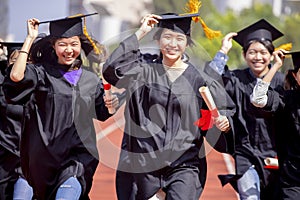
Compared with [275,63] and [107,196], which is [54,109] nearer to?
[275,63]

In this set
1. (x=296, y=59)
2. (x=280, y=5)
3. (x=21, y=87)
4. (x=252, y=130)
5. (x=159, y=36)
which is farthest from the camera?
(x=280, y=5)

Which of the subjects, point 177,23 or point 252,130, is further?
point 252,130

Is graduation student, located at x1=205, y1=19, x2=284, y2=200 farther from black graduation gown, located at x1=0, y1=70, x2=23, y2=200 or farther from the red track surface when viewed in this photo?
black graduation gown, located at x1=0, y1=70, x2=23, y2=200

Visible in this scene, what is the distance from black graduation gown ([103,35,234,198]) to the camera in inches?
322

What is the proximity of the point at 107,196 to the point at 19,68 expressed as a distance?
20.6 feet

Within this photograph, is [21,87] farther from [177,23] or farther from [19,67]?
[177,23]

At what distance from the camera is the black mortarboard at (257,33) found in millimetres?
9820

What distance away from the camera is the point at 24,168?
28.4ft

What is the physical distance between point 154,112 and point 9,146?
6.66ft

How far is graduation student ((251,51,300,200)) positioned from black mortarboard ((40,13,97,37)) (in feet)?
5.24

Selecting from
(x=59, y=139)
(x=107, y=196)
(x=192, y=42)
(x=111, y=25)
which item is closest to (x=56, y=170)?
(x=59, y=139)

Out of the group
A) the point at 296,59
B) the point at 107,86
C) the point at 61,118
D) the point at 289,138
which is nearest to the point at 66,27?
the point at 107,86

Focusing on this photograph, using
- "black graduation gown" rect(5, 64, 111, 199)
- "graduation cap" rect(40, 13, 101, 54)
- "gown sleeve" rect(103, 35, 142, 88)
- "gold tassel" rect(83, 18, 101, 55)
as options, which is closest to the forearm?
"black graduation gown" rect(5, 64, 111, 199)

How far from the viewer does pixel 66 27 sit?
8602 millimetres
